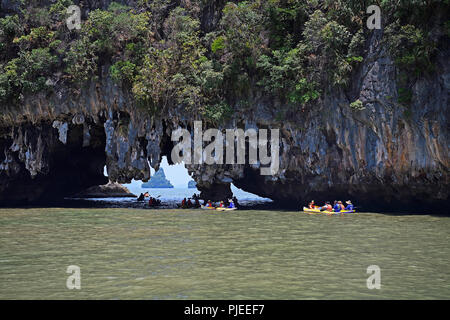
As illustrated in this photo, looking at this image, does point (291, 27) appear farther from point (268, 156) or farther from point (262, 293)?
point (262, 293)

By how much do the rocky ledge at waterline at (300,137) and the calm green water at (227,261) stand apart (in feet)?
20.1

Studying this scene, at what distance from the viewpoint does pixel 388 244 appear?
13.8 m

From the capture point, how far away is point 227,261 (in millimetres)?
11281

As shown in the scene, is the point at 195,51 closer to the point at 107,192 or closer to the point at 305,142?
the point at 305,142

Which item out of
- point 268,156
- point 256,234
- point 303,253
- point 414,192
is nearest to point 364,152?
point 414,192

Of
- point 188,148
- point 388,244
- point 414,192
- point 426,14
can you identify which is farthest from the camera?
point 188,148

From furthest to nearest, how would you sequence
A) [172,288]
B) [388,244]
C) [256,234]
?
1. [256,234]
2. [388,244]
3. [172,288]

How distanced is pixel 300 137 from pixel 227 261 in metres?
19.4

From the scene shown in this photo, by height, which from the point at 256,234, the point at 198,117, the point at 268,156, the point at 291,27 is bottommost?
the point at 256,234

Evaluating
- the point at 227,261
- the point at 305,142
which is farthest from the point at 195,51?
the point at 227,261

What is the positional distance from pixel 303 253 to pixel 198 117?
20.0m

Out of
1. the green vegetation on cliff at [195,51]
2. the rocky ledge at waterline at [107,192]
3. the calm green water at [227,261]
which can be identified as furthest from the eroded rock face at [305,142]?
the rocky ledge at waterline at [107,192]

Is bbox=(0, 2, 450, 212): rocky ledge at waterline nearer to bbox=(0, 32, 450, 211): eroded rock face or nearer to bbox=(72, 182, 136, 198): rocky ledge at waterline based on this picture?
bbox=(0, 32, 450, 211): eroded rock face

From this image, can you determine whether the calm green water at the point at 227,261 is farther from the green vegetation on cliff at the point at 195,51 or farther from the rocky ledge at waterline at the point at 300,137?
the green vegetation on cliff at the point at 195,51
